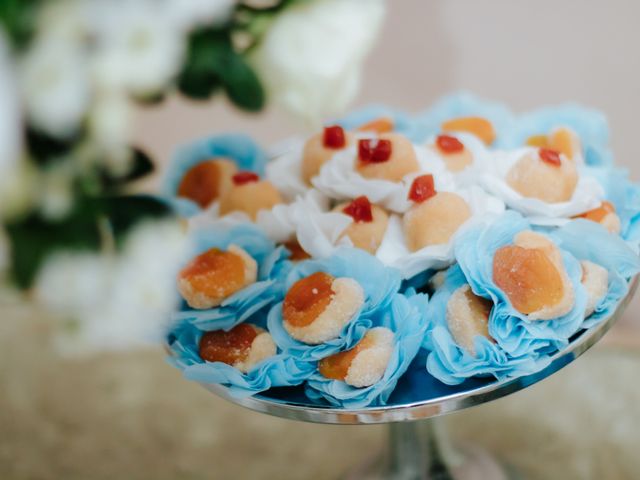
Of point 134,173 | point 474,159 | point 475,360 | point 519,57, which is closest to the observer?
point 134,173

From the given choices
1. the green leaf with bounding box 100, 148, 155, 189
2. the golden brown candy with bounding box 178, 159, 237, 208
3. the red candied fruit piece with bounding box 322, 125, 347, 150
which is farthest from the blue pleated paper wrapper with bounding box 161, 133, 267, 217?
the green leaf with bounding box 100, 148, 155, 189

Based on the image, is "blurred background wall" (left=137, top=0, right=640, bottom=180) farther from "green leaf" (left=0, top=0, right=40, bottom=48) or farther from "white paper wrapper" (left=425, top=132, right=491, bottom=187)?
"green leaf" (left=0, top=0, right=40, bottom=48)

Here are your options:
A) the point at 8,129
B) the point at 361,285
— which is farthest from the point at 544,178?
the point at 8,129

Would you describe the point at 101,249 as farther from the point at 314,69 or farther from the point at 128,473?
the point at 128,473

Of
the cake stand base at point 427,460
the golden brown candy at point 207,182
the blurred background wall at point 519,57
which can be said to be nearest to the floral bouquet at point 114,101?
the golden brown candy at point 207,182

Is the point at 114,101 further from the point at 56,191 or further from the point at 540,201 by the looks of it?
the point at 540,201

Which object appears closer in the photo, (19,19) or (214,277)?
(19,19)
